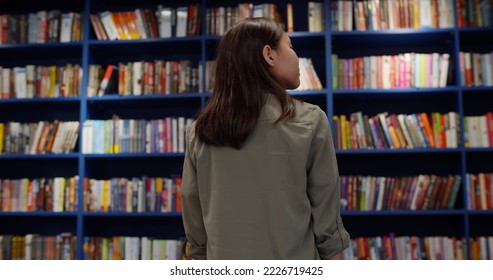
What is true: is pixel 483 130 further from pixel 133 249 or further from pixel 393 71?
pixel 133 249

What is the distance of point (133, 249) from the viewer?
309cm

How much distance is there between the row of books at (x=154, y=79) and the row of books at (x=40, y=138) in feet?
0.95

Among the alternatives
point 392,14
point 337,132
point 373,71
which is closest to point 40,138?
point 337,132

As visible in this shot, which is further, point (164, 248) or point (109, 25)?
point (109, 25)

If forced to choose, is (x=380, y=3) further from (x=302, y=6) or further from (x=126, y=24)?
(x=126, y=24)

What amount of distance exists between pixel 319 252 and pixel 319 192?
13cm

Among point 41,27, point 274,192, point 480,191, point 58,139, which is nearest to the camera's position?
point 274,192

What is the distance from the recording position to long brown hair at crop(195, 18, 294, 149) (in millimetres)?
993

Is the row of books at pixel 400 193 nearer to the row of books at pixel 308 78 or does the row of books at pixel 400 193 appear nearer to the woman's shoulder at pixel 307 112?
the row of books at pixel 308 78

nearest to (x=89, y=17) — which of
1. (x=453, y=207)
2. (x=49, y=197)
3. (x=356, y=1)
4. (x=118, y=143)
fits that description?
(x=118, y=143)

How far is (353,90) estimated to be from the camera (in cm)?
300

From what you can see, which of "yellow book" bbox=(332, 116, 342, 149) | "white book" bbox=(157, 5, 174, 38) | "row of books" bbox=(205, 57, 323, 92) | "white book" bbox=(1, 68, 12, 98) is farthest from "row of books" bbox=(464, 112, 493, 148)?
"white book" bbox=(1, 68, 12, 98)

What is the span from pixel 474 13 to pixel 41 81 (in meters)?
2.85

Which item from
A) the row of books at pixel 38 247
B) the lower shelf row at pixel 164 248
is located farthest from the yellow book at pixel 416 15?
the row of books at pixel 38 247
